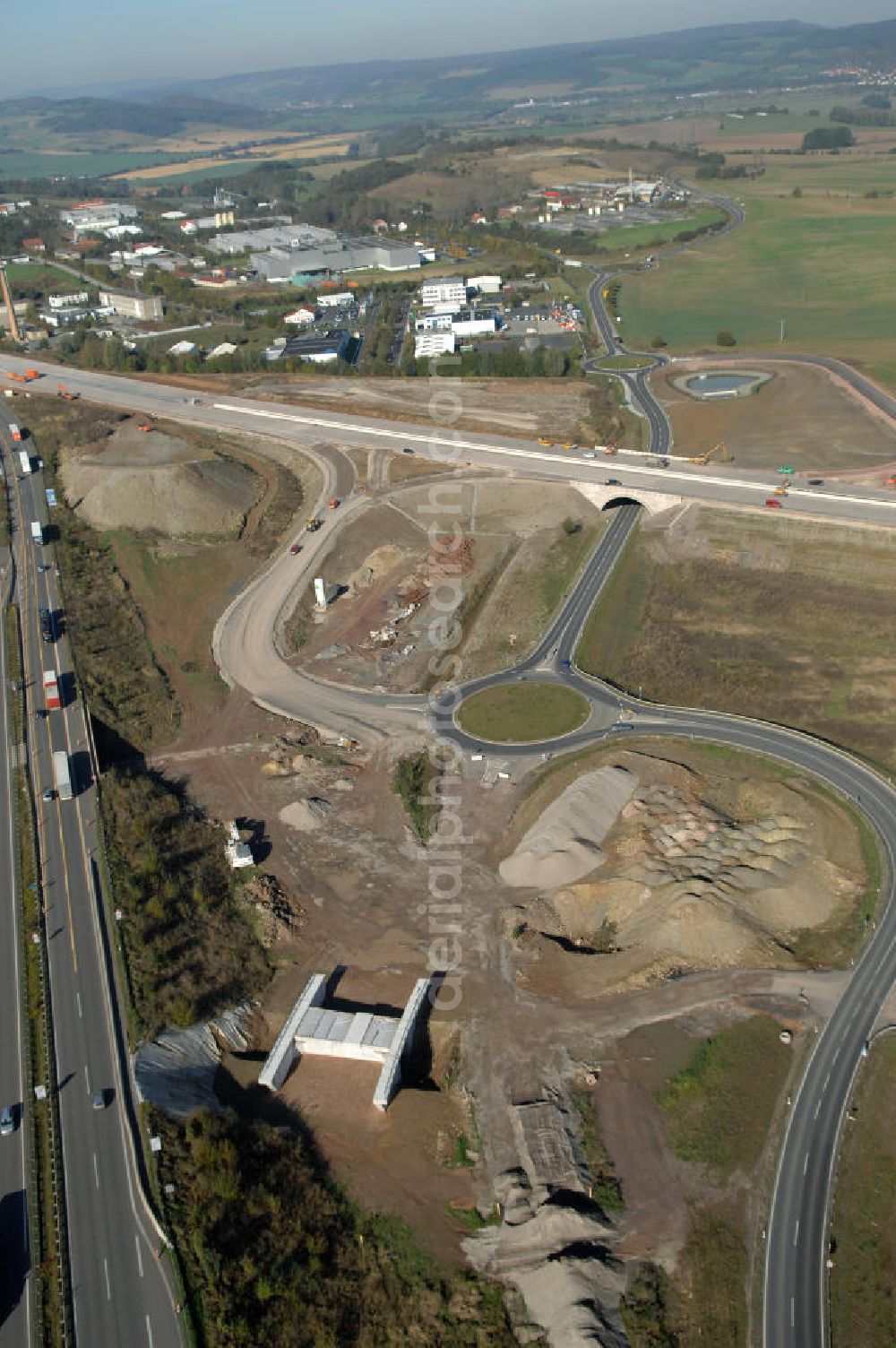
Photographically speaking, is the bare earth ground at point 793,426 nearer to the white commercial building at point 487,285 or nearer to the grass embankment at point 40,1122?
the white commercial building at point 487,285

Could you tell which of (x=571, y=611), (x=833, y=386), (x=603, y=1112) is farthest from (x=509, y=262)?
(x=603, y=1112)

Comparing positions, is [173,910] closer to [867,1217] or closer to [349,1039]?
[349,1039]

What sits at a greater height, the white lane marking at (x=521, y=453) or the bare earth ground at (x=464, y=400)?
the bare earth ground at (x=464, y=400)

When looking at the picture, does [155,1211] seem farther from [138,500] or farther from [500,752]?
[138,500]

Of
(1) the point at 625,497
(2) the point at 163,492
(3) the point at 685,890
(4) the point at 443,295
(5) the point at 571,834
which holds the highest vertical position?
(4) the point at 443,295

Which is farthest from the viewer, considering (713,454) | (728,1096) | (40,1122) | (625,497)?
(713,454)

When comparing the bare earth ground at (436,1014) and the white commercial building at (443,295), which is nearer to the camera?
the bare earth ground at (436,1014)

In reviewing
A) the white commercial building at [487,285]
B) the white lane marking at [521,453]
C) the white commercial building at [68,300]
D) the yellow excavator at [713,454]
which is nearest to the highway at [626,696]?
the white lane marking at [521,453]

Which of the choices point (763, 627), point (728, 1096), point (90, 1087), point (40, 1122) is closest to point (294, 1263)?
point (90, 1087)
